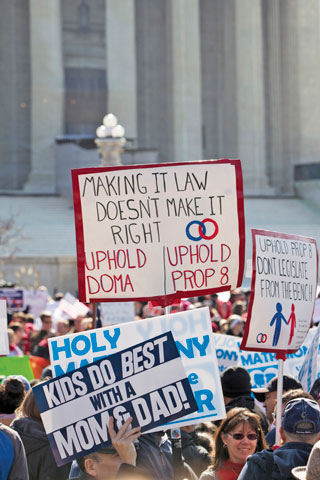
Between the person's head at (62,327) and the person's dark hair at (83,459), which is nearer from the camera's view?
the person's dark hair at (83,459)

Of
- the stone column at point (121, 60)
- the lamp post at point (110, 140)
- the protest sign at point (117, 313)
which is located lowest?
the protest sign at point (117, 313)

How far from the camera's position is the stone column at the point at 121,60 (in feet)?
137

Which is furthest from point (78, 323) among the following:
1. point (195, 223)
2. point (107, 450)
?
point (107, 450)

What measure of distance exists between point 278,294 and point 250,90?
124 ft

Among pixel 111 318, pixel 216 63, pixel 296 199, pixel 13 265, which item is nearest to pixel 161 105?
pixel 216 63

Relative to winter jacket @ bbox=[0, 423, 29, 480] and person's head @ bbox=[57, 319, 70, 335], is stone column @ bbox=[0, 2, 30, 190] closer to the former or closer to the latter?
person's head @ bbox=[57, 319, 70, 335]

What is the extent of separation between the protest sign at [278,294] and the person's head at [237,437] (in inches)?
46.0

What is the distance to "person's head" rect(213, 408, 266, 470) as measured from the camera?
209 inches

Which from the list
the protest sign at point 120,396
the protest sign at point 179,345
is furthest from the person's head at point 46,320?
the protest sign at point 120,396

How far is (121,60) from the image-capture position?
42.0m

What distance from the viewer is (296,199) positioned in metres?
41.0

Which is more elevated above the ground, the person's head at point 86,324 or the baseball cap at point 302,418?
the baseball cap at point 302,418

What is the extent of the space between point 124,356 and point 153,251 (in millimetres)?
1697

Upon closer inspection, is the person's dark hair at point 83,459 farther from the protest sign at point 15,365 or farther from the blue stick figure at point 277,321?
the protest sign at point 15,365
